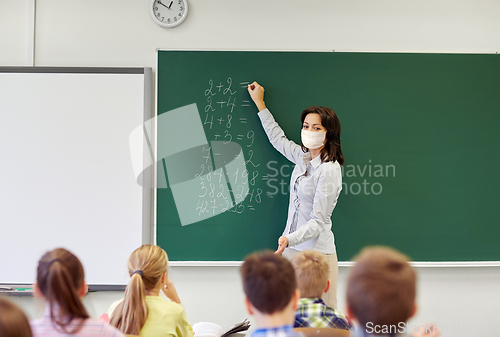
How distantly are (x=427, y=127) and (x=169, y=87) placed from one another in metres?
1.94

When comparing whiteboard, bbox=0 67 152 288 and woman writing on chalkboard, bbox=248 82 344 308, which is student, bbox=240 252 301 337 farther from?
whiteboard, bbox=0 67 152 288

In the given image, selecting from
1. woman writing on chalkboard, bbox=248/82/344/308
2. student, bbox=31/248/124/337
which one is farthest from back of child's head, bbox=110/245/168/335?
woman writing on chalkboard, bbox=248/82/344/308

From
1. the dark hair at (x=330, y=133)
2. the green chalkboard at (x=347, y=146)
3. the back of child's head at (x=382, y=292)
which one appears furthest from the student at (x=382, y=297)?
the green chalkboard at (x=347, y=146)

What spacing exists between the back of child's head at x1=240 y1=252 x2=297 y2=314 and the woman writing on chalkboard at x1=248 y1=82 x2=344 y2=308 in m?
1.16

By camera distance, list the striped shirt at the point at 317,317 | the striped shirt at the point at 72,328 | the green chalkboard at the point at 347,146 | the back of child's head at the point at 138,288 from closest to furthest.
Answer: the striped shirt at the point at 72,328 → the striped shirt at the point at 317,317 → the back of child's head at the point at 138,288 → the green chalkboard at the point at 347,146

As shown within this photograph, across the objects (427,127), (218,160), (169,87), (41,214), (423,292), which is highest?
(169,87)

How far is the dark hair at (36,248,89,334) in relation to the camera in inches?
48.1

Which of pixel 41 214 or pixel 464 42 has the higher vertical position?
pixel 464 42

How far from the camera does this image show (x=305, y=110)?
267cm

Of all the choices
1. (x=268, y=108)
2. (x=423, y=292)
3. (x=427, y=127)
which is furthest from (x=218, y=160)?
(x=423, y=292)

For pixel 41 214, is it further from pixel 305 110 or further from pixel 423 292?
pixel 423 292

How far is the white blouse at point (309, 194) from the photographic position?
8.13ft

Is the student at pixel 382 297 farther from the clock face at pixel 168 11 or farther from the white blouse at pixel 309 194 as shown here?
the clock face at pixel 168 11

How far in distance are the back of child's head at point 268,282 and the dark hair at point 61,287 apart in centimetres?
55
